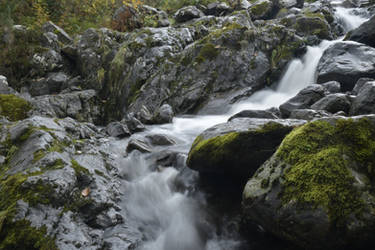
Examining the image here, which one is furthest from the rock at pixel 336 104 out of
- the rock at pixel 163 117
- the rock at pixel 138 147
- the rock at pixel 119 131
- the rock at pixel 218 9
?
the rock at pixel 218 9

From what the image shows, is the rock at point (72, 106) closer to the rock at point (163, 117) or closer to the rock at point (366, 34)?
the rock at point (163, 117)

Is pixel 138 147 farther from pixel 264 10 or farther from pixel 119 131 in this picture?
pixel 264 10

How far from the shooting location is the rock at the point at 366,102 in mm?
4363

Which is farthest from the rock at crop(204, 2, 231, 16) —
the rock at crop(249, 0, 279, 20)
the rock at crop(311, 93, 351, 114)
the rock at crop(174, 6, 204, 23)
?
the rock at crop(311, 93, 351, 114)

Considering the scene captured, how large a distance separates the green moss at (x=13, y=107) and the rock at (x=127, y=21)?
8961mm

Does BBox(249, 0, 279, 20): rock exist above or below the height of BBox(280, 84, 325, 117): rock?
above

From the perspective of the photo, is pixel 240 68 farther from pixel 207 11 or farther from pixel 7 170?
pixel 207 11

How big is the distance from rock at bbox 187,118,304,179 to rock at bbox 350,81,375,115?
1.64 metres

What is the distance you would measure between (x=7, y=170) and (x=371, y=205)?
14.6ft

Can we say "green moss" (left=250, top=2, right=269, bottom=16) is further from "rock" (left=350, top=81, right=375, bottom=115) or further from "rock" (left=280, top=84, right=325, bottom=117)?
"rock" (left=350, top=81, right=375, bottom=115)

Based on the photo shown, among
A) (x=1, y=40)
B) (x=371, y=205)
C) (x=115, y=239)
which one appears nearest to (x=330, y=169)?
(x=371, y=205)

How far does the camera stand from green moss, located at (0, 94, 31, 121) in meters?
6.30

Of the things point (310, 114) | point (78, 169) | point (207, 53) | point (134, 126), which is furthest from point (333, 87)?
point (78, 169)

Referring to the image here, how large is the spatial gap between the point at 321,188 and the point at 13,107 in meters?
7.29
